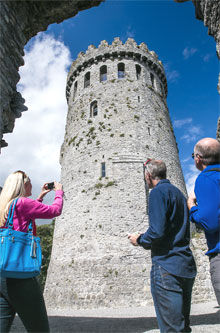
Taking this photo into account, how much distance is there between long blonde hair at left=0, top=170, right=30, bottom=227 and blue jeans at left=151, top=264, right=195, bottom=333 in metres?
1.58

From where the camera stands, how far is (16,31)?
476 cm

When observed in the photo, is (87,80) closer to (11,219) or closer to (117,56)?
(117,56)

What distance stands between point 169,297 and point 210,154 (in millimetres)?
1402

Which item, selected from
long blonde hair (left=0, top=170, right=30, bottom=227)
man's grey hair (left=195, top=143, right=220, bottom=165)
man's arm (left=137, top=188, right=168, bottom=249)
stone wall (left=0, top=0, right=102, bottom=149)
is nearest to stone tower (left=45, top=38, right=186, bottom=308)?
stone wall (left=0, top=0, right=102, bottom=149)

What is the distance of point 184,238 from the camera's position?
2.26 metres

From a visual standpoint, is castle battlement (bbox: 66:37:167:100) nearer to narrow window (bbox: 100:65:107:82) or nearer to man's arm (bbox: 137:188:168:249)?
narrow window (bbox: 100:65:107:82)

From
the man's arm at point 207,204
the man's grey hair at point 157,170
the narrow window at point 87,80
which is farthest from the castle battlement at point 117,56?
the man's arm at point 207,204

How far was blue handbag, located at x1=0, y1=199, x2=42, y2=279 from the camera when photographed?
2.02m

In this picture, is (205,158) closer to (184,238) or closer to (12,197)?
(184,238)

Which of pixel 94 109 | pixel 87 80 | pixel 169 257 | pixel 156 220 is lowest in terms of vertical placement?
pixel 169 257

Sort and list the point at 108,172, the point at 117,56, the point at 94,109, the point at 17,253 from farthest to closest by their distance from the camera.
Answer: the point at 117,56 < the point at 94,109 < the point at 108,172 < the point at 17,253

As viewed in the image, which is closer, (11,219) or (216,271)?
(216,271)

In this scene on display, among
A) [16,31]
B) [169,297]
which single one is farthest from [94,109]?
[169,297]

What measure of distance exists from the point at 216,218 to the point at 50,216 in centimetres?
166
